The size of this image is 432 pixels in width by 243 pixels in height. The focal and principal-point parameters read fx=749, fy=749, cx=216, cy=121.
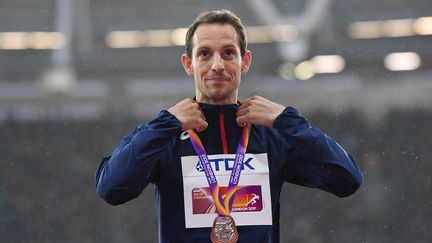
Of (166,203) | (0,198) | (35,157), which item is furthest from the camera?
(35,157)

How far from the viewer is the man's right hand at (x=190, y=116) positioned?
160cm

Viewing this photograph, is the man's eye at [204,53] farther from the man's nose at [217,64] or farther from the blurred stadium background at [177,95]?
the blurred stadium background at [177,95]

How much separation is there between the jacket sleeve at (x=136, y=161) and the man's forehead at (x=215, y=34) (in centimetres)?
19

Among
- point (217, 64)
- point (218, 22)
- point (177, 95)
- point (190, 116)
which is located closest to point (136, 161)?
point (190, 116)

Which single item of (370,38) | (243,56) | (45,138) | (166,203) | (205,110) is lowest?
(166,203)

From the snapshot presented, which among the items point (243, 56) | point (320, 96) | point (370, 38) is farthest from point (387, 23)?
point (243, 56)

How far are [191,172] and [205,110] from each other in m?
0.14

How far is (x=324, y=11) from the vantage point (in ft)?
17.6

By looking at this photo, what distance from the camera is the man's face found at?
161 centimetres

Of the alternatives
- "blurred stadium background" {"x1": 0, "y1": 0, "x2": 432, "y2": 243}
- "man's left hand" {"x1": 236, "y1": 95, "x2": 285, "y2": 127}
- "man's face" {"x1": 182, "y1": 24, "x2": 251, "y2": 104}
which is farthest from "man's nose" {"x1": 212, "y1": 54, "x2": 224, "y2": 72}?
"blurred stadium background" {"x1": 0, "y1": 0, "x2": 432, "y2": 243}

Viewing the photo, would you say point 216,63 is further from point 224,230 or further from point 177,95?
point 177,95

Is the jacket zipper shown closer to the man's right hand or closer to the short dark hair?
the man's right hand

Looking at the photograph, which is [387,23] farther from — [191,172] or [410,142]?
[191,172]

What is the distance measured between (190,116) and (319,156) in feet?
0.94
